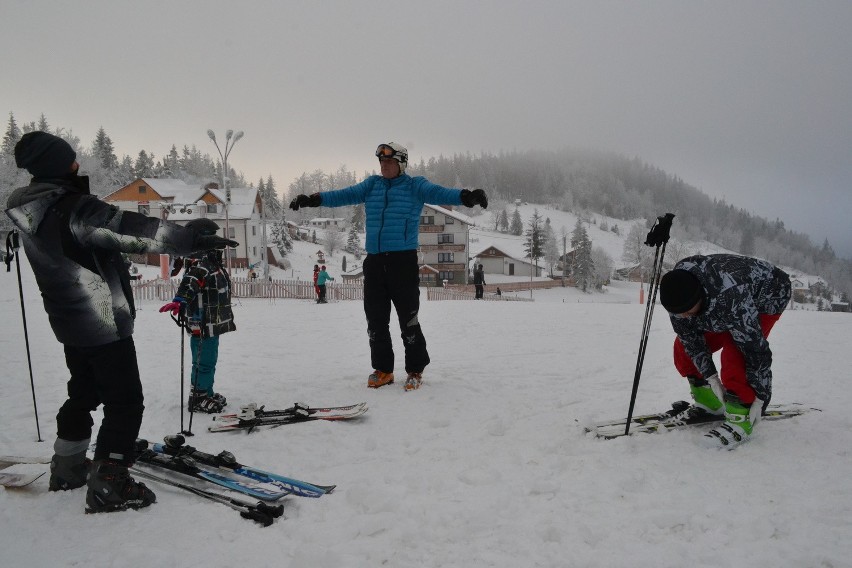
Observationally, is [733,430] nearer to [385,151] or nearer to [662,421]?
[662,421]

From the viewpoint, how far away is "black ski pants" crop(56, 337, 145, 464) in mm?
2838

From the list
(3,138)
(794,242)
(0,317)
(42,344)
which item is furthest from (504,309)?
(794,242)

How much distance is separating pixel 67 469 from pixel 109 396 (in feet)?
2.03

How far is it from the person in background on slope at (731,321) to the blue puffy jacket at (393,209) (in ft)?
8.41

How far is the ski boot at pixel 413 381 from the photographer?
5.31 m

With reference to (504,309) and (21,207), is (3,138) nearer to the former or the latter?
(504,309)

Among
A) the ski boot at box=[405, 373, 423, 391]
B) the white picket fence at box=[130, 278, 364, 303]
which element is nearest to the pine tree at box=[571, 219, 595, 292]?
the white picket fence at box=[130, 278, 364, 303]

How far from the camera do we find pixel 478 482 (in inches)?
125

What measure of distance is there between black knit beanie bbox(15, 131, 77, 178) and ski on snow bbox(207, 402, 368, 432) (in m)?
2.26

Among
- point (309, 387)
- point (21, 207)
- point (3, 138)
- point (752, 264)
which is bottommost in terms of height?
point (309, 387)

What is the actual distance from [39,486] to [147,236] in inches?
66.1

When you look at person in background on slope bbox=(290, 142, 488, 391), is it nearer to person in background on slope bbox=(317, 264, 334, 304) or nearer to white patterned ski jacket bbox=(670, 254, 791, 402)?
white patterned ski jacket bbox=(670, 254, 791, 402)

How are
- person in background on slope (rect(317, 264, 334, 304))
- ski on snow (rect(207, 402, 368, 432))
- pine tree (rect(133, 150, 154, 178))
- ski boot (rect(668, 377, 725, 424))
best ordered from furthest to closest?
pine tree (rect(133, 150, 154, 178)) → person in background on slope (rect(317, 264, 334, 304)) → ski on snow (rect(207, 402, 368, 432)) → ski boot (rect(668, 377, 725, 424))

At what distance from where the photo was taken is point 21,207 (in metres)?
2.66
